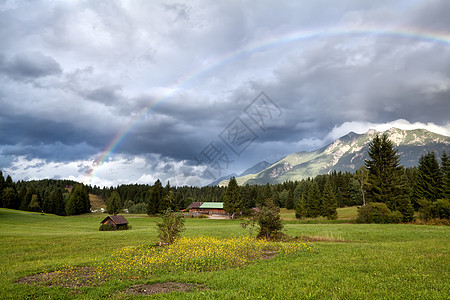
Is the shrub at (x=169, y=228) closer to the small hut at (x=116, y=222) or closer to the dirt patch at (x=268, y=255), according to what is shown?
the dirt patch at (x=268, y=255)

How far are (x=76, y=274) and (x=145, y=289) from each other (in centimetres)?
541

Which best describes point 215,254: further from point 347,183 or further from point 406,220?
point 347,183

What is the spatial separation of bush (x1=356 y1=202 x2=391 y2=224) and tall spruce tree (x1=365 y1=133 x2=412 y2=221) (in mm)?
2992

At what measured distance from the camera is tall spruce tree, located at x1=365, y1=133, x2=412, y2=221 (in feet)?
150

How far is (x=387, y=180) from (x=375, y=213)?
7379 mm

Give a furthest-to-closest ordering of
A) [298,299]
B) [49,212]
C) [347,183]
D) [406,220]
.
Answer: [347,183], [49,212], [406,220], [298,299]

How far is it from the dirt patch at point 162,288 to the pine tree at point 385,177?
4856 cm

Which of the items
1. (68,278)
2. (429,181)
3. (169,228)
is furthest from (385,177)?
(68,278)

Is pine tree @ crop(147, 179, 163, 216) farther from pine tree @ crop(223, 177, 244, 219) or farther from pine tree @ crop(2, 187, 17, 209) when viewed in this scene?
pine tree @ crop(2, 187, 17, 209)

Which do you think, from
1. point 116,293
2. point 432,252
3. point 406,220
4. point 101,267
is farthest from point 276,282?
point 406,220

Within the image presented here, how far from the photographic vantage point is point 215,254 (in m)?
16.5

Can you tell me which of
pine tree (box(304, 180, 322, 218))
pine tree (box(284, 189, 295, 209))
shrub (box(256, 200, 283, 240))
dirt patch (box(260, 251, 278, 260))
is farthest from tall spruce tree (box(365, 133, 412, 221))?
pine tree (box(284, 189, 295, 209))

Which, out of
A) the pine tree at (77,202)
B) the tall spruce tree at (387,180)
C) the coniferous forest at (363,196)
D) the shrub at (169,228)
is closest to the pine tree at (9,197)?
the coniferous forest at (363,196)

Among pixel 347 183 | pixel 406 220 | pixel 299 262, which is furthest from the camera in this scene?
pixel 347 183
